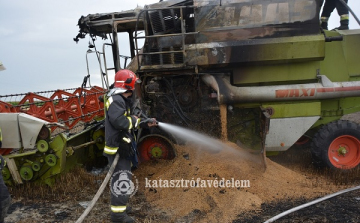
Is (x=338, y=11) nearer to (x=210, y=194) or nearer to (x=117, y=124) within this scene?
(x=210, y=194)

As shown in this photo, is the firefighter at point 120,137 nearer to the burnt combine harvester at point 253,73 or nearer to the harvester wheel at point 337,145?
the burnt combine harvester at point 253,73

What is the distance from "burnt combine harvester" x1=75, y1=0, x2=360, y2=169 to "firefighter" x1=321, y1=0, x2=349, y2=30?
0.51m

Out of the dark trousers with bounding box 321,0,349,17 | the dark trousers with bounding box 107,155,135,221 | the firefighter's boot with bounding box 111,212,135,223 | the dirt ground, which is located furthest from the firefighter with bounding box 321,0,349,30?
the firefighter's boot with bounding box 111,212,135,223

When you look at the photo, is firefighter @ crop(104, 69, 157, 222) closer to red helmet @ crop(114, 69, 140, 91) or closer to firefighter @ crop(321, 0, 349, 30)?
red helmet @ crop(114, 69, 140, 91)

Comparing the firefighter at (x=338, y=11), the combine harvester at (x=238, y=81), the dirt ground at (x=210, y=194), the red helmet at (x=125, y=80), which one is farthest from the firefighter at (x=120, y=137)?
the firefighter at (x=338, y=11)

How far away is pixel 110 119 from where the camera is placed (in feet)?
12.6

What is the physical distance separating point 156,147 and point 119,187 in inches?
66.3

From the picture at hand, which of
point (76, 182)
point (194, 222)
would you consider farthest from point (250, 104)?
point (76, 182)

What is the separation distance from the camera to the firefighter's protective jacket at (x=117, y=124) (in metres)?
3.81

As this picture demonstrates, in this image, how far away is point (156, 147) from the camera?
5.67 metres

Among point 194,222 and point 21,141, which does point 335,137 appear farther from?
point 21,141

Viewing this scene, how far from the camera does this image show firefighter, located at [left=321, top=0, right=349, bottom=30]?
5.91 m

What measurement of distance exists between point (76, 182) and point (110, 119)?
1.91 meters

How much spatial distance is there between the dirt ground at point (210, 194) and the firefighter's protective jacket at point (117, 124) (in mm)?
1060
